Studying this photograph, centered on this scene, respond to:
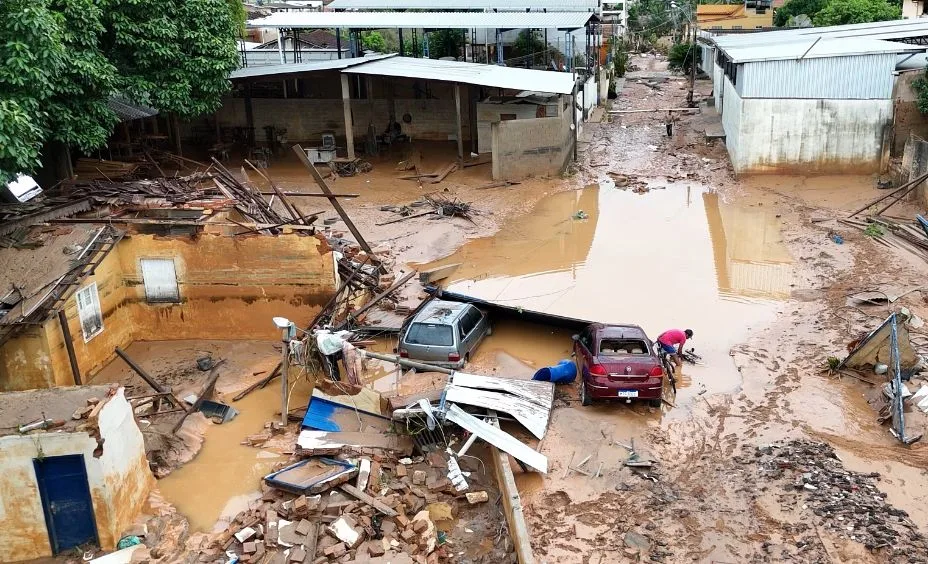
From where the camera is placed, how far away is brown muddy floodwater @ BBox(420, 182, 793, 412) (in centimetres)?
1664

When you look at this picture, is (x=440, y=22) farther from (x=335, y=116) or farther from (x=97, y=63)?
(x=97, y=63)

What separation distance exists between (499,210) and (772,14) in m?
49.1

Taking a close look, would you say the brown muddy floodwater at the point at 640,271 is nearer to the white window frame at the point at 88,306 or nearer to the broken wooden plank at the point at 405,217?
the broken wooden plank at the point at 405,217

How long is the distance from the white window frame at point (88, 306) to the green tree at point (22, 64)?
2.66 metres

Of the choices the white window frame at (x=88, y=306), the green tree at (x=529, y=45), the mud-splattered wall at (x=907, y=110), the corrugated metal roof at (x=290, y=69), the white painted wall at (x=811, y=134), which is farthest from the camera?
the green tree at (x=529, y=45)

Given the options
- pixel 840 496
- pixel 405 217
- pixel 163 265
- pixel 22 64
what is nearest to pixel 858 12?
pixel 405 217

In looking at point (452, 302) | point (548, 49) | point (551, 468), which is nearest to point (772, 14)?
point (548, 49)

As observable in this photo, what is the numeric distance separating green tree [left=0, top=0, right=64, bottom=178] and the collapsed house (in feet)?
4.96

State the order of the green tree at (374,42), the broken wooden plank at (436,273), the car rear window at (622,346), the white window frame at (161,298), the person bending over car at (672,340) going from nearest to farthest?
the car rear window at (622,346)
the person bending over car at (672,340)
the white window frame at (161,298)
the broken wooden plank at (436,273)
the green tree at (374,42)

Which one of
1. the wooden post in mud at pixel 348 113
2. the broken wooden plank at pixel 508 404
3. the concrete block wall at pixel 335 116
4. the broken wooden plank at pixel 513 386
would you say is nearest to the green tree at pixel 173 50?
the wooden post in mud at pixel 348 113

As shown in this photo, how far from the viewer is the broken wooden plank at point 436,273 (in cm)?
1974

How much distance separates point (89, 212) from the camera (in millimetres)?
17141

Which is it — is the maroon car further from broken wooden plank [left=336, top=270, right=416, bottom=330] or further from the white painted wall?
the white painted wall

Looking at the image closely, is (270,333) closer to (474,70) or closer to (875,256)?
(875,256)
